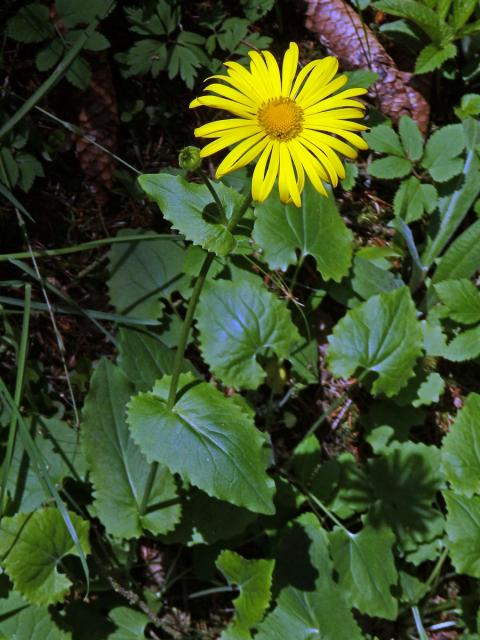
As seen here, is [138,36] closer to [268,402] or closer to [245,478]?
[268,402]

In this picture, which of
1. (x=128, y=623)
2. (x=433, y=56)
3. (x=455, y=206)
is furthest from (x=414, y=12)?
(x=128, y=623)

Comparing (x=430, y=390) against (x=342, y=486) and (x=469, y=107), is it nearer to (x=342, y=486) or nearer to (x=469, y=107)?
(x=342, y=486)

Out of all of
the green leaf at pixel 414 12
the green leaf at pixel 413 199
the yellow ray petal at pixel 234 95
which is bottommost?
the green leaf at pixel 413 199

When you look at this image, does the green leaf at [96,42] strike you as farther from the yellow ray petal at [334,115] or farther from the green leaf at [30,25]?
the yellow ray petal at [334,115]

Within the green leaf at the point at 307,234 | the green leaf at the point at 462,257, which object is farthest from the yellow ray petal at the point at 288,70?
the green leaf at the point at 462,257

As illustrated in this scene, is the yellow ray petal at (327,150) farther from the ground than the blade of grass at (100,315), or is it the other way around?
the yellow ray petal at (327,150)

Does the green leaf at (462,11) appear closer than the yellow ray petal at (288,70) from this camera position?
No

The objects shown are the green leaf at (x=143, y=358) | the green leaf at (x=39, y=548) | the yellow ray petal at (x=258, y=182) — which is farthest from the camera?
the green leaf at (x=143, y=358)
